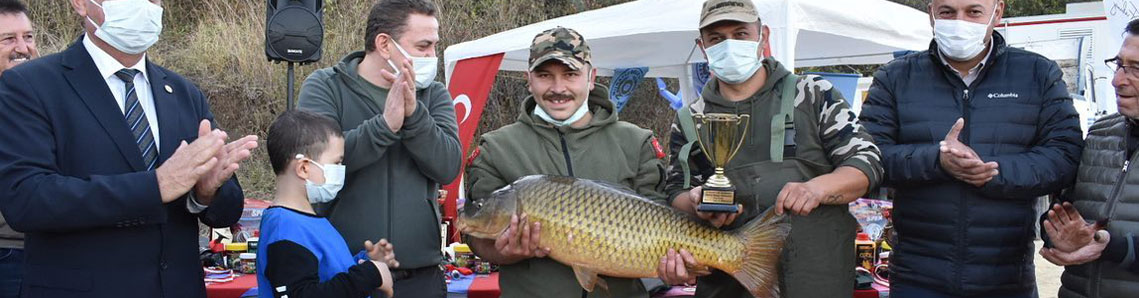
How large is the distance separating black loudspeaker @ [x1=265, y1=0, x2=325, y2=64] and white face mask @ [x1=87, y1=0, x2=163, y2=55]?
12.0 feet

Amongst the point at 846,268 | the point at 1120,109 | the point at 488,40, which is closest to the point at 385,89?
the point at 846,268

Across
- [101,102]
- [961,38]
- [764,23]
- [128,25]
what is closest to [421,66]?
[128,25]

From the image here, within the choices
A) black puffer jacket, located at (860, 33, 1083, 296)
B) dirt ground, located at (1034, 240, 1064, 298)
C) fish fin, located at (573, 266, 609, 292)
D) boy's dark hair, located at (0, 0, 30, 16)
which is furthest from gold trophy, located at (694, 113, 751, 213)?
dirt ground, located at (1034, 240, 1064, 298)

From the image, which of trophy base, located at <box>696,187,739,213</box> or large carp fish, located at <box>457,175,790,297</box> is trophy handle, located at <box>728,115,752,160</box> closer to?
trophy base, located at <box>696,187,739,213</box>

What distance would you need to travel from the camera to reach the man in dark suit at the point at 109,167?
2.82 meters

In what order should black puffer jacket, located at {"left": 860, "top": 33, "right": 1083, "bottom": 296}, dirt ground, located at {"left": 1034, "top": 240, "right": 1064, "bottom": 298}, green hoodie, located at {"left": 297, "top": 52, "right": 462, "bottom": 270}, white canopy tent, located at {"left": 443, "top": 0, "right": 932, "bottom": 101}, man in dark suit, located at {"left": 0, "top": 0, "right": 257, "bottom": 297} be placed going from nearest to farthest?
man in dark suit, located at {"left": 0, "top": 0, "right": 257, "bottom": 297}
black puffer jacket, located at {"left": 860, "top": 33, "right": 1083, "bottom": 296}
green hoodie, located at {"left": 297, "top": 52, "right": 462, "bottom": 270}
white canopy tent, located at {"left": 443, "top": 0, "right": 932, "bottom": 101}
dirt ground, located at {"left": 1034, "top": 240, "right": 1064, "bottom": 298}

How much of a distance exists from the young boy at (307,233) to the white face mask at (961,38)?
2376mm

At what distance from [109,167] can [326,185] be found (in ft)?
2.30

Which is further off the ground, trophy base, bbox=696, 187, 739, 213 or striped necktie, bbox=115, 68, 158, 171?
striped necktie, bbox=115, 68, 158, 171

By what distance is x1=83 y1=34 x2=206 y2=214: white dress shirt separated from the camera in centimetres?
312

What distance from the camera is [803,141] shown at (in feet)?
11.0

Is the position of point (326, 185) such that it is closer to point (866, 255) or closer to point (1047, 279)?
point (866, 255)

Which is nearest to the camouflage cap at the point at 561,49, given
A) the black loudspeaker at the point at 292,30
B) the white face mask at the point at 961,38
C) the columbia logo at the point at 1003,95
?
the white face mask at the point at 961,38

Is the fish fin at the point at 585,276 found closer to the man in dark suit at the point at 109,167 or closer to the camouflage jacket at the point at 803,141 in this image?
the camouflage jacket at the point at 803,141
